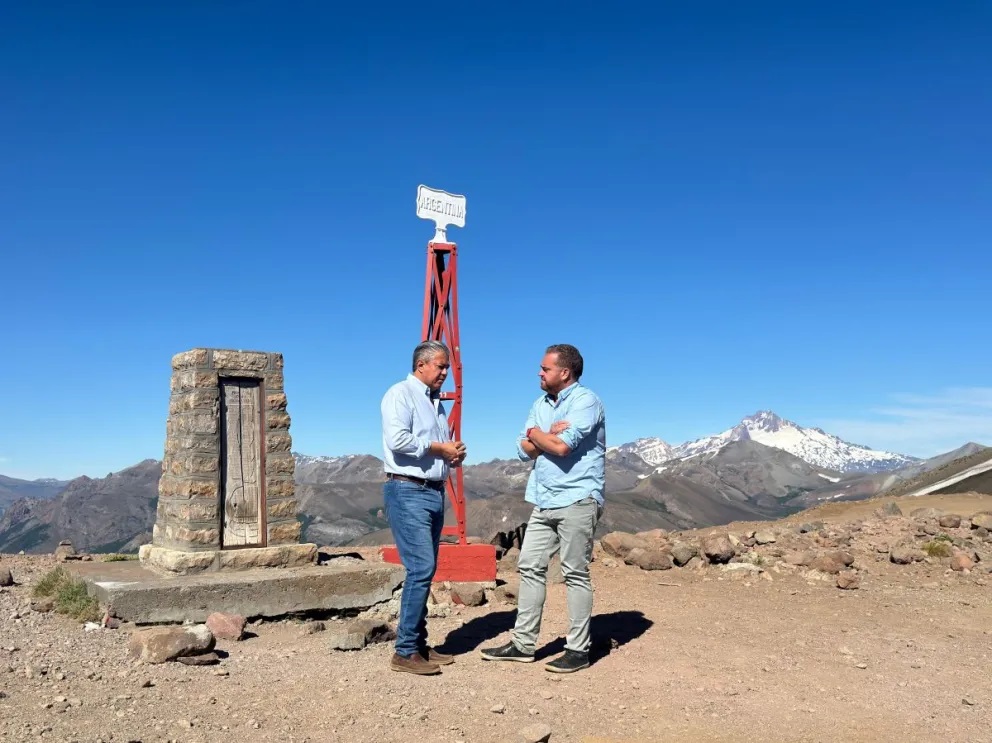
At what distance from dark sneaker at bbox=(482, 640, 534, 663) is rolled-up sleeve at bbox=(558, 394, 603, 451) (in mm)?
1639

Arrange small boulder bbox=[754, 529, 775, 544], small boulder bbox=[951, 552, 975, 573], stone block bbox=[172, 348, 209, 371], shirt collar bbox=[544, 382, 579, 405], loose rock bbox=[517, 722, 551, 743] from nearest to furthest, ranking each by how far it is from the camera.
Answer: loose rock bbox=[517, 722, 551, 743]
shirt collar bbox=[544, 382, 579, 405]
stone block bbox=[172, 348, 209, 371]
small boulder bbox=[951, 552, 975, 573]
small boulder bbox=[754, 529, 775, 544]

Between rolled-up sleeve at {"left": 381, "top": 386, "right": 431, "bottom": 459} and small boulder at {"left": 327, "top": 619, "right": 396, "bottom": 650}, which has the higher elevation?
rolled-up sleeve at {"left": 381, "top": 386, "right": 431, "bottom": 459}

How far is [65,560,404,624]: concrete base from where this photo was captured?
22.2 feet

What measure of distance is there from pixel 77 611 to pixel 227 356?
273cm

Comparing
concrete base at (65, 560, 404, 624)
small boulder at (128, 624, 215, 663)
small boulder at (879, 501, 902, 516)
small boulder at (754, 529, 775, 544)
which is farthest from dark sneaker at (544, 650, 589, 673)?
small boulder at (879, 501, 902, 516)

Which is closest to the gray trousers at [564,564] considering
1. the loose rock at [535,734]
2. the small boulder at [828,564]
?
the loose rock at [535,734]

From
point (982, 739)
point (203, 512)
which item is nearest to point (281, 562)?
point (203, 512)

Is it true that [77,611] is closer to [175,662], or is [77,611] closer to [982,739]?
[175,662]

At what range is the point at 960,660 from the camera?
6387mm

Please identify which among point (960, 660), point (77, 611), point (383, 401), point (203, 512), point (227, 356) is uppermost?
point (227, 356)

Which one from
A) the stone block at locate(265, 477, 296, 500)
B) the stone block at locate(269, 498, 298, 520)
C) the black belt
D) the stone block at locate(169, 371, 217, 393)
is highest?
the stone block at locate(169, 371, 217, 393)

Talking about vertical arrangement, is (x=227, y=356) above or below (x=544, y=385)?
above

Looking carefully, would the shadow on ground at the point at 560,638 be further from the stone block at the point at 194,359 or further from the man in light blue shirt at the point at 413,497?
the stone block at the point at 194,359

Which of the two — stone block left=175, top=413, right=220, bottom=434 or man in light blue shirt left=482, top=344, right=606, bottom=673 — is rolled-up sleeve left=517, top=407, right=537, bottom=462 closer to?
man in light blue shirt left=482, top=344, right=606, bottom=673
